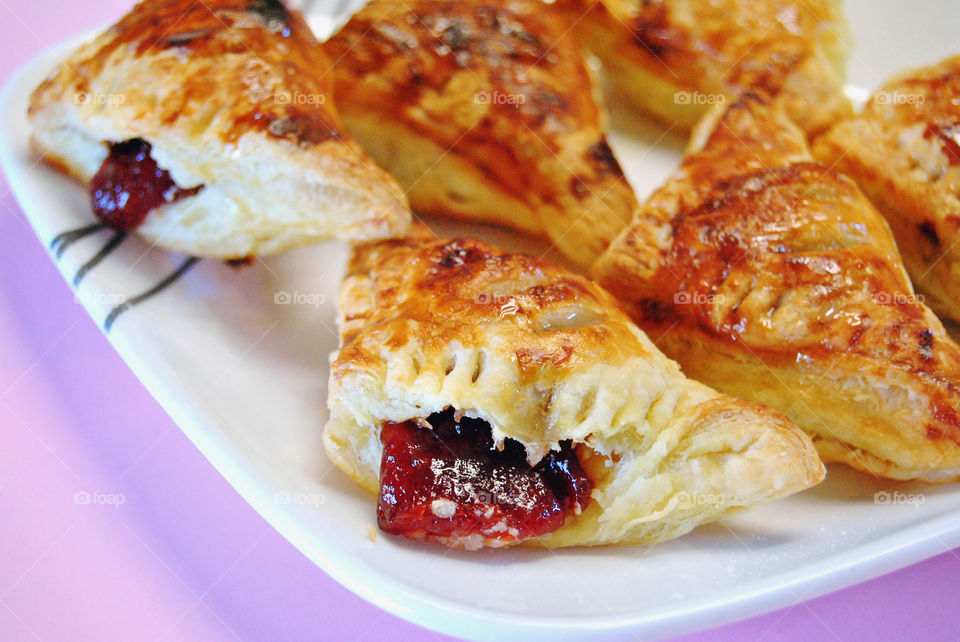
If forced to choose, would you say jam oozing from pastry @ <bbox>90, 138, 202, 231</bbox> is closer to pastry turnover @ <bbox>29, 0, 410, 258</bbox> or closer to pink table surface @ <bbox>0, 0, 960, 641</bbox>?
pastry turnover @ <bbox>29, 0, 410, 258</bbox>

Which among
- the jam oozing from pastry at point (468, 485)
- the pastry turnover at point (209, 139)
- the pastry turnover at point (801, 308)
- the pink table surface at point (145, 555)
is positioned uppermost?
the pastry turnover at point (209, 139)

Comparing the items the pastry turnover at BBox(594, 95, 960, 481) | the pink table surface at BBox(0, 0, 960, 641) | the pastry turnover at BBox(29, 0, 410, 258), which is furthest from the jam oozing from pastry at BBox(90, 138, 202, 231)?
the pastry turnover at BBox(594, 95, 960, 481)

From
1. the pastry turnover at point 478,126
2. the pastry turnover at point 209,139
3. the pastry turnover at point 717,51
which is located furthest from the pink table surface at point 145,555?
the pastry turnover at point 717,51

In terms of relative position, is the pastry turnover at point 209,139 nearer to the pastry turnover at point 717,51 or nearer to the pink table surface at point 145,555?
the pink table surface at point 145,555

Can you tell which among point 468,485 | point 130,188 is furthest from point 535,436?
point 130,188

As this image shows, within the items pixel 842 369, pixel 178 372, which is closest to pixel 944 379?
pixel 842 369
